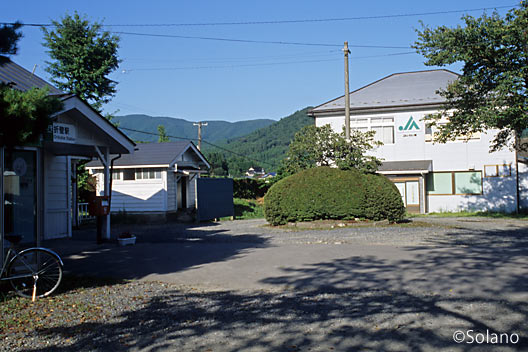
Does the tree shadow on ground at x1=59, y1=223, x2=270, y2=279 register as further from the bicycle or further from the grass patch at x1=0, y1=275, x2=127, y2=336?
the bicycle

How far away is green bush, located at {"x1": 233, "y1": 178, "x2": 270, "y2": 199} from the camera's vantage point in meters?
35.9

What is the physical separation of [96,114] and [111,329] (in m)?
8.28

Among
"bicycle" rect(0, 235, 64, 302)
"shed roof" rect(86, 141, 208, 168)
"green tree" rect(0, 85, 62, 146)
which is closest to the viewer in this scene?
"green tree" rect(0, 85, 62, 146)

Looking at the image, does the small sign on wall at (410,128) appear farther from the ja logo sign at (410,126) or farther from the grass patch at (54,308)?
the grass patch at (54,308)

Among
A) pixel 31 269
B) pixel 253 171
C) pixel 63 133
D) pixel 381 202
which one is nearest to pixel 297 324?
pixel 31 269

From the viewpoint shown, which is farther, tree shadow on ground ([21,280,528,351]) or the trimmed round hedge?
the trimmed round hedge

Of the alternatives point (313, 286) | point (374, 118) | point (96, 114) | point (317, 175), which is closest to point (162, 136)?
point (374, 118)

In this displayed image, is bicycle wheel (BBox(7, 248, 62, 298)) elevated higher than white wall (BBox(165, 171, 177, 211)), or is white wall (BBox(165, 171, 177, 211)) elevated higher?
white wall (BBox(165, 171, 177, 211))

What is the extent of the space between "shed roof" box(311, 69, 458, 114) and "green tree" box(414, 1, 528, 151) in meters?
8.15

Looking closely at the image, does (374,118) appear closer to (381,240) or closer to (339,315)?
(381,240)

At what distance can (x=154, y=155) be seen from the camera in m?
24.9

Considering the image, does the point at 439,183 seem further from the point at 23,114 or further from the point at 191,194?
the point at 23,114

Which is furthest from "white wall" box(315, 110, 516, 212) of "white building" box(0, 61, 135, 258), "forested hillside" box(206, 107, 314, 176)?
"forested hillside" box(206, 107, 314, 176)

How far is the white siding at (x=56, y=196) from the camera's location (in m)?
14.9
